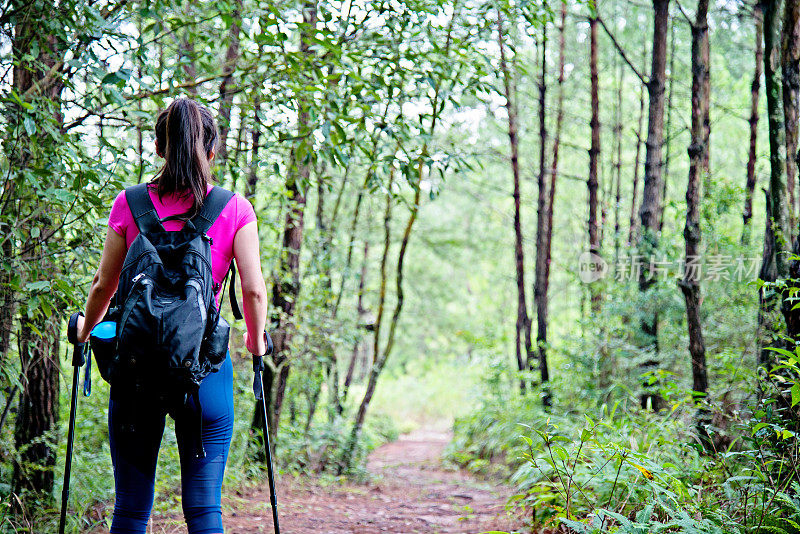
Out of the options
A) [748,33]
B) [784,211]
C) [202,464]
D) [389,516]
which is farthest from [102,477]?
[748,33]

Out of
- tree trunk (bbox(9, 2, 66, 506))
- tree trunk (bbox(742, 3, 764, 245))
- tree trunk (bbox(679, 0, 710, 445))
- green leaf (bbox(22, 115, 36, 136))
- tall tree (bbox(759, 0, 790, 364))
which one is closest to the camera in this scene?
green leaf (bbox(22, 115, 36, 136))

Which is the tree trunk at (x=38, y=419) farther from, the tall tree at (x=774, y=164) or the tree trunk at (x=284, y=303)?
the tall tree at (x=774, y=164)

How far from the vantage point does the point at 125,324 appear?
1992 mm

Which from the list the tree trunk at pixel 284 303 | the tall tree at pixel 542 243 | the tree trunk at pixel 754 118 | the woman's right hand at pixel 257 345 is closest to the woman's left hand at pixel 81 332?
the woman's right hand at pixel 257 345

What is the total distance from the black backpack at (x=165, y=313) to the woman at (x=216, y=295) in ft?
0.17

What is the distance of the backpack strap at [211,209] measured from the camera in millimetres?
2213

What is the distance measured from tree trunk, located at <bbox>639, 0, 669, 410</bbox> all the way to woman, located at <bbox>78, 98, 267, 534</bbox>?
5.85 meters

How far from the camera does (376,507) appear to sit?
19.6 feet

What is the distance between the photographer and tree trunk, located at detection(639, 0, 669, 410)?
7289 millimetres

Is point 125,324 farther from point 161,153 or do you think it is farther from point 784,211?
point 784,211

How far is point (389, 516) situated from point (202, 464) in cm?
349

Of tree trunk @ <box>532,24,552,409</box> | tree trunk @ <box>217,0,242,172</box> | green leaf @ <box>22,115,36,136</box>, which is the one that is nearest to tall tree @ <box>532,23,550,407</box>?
tree trunk @ <box>532,24,552,409</box>

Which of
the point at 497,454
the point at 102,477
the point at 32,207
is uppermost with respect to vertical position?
the point at 32,207

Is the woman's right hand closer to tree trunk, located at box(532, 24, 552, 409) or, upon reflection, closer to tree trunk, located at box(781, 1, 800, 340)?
tree trunk, located at box(781, 1, 800, 340)
